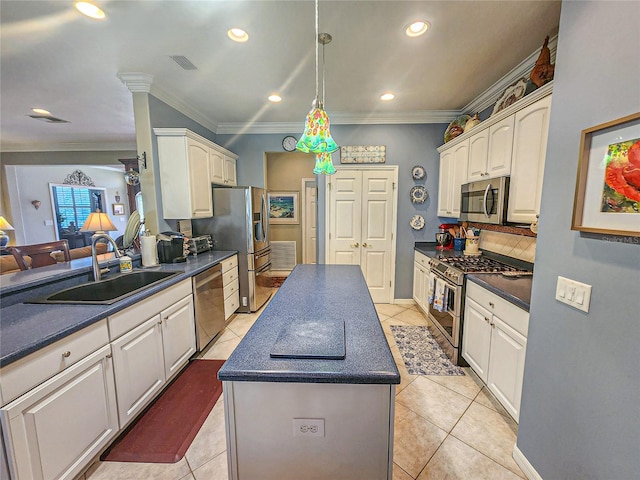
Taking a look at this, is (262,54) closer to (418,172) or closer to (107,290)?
(107,290)

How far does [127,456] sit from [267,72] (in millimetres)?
3161

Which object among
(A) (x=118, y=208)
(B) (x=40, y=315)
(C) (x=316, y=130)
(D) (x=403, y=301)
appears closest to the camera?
(B) (x=40, y=315)

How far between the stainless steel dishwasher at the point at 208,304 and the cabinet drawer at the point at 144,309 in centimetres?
A: 18

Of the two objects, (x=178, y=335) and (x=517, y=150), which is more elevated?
(x=517, y=150)

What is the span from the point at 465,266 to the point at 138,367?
2794 millimetres

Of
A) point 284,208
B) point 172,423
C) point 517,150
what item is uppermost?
point 517,150

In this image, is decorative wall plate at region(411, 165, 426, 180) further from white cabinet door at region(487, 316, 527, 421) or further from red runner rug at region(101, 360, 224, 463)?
red runner rug at region(101, 360, 224, 463)

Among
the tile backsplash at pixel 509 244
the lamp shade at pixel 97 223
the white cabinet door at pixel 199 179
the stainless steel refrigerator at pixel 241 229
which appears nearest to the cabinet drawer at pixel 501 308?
the tile backsplash at pixel 509 244

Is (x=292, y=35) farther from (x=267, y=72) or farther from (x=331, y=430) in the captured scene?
(x=331, y=430)

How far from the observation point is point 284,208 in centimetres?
596

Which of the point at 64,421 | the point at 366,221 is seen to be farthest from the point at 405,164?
the point at 64,421

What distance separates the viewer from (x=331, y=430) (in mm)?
971

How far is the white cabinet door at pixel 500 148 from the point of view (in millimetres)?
2172

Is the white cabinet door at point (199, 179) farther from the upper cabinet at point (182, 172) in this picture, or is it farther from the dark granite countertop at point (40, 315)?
the dark granite countertop at point (40, 315)
